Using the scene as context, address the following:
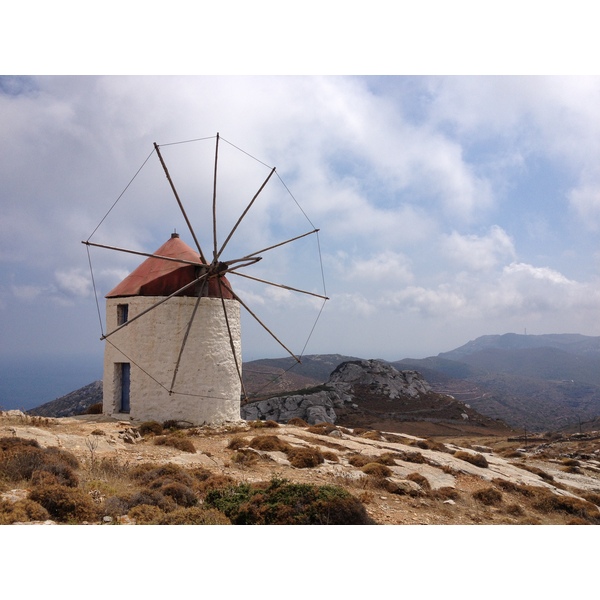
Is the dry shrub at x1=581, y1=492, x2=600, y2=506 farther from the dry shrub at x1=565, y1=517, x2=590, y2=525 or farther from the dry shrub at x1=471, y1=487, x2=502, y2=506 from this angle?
the dry shrub at x1=471, y1=487, x2=502, y2=506

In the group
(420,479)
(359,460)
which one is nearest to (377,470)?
(420,479)

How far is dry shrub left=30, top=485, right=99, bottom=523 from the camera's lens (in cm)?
758

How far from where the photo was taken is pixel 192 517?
7918mm

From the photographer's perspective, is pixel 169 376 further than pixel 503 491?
Yes

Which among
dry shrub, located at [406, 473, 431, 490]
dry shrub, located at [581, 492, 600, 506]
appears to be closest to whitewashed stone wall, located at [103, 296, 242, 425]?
dry shrub, located at [406, 473, 431, 490]

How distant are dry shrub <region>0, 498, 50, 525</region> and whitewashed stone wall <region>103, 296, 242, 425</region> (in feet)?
34.4

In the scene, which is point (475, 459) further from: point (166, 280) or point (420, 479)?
point (166, 280)

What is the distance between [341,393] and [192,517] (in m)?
38.1

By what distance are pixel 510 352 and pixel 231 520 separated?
16742cm

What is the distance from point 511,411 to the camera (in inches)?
2672
